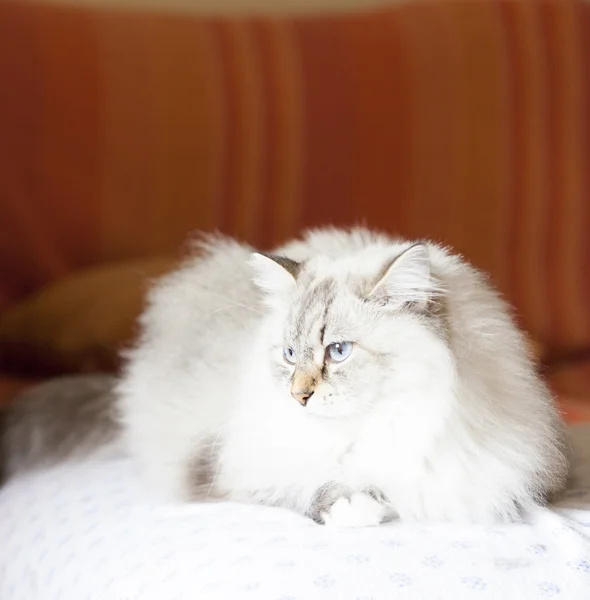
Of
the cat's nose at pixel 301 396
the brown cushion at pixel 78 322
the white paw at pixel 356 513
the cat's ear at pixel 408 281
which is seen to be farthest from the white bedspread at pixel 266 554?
the brown cushion at pixel 78 322

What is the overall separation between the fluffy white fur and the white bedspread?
39 mm

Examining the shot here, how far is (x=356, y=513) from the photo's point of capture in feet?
3.46

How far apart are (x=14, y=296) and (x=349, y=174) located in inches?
34.7

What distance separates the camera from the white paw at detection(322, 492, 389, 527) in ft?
3.45

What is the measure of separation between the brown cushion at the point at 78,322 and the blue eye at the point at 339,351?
0.79 metres

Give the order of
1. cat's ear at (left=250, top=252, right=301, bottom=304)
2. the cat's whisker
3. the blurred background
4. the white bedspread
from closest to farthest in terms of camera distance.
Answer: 1. the white bedspread
2. cat's ear at (left=250, top=252, right=301, bottom=304)
3. the cat's whisker
4. the blurred background

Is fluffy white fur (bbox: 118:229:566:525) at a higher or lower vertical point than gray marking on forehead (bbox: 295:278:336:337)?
lower

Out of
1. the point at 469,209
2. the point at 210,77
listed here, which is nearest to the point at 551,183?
the point at 469,209

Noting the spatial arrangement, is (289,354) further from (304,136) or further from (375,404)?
(304,136)

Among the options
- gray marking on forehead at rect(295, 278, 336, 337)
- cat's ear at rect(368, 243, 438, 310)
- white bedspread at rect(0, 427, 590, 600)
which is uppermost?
cat's ear at rect(368, 243, 438, 310)

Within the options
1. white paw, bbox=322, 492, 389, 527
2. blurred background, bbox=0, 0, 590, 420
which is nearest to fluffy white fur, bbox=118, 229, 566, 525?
white paw, bbox=322, 492, 389, 527

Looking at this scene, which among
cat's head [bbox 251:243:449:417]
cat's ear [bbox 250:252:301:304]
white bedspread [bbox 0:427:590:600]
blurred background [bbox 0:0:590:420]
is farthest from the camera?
blurred background [bbox 0:0:590:420]

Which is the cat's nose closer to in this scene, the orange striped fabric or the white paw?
the white paw

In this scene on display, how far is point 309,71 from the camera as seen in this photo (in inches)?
86.8
